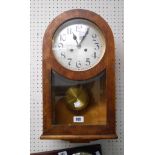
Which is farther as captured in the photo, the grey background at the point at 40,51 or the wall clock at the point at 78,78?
the grey background at the point at 40,51

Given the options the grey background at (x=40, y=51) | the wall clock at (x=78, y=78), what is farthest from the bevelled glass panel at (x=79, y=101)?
the grey background at (x=40, y=51)

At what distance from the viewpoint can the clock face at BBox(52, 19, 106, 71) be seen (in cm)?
106

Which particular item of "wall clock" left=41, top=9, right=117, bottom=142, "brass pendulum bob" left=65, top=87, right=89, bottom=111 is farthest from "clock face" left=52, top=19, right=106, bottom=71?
"brass pendulum bob" left=65, top=87, right=89, bottom=111

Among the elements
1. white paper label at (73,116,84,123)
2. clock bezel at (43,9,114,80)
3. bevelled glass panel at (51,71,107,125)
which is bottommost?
white paper label at (73,116,84,123)

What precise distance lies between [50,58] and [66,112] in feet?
0.77

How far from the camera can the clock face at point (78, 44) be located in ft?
3.49

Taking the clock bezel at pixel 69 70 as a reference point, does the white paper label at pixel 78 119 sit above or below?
below

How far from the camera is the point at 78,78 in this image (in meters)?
1.04

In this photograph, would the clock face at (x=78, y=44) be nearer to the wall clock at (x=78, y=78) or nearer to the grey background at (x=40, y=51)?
the wall clock at (x=78, y=78)

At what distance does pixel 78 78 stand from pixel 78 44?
0.14 metres

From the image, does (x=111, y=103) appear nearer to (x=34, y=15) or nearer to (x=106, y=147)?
(x=106, y=147)

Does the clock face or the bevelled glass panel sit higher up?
the clock face

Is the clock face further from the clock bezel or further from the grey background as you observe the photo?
the grey background

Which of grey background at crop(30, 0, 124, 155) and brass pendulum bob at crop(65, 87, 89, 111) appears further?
grey background at crop(30, 0, 124, 155)
